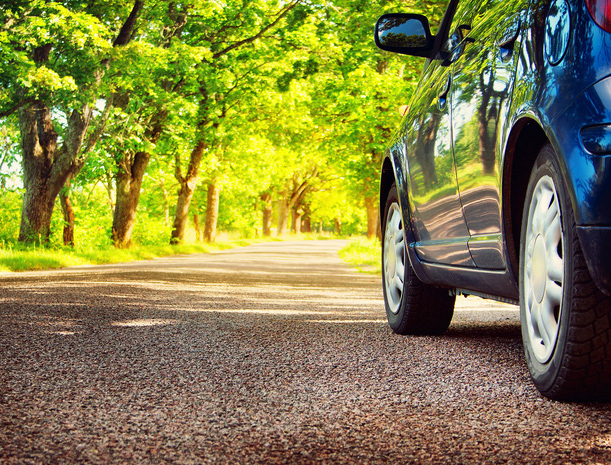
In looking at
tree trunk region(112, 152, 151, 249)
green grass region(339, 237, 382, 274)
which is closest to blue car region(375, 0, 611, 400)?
green grass region(339, 237, 382, 274)

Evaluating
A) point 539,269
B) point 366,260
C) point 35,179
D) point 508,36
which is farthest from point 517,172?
point 366,260

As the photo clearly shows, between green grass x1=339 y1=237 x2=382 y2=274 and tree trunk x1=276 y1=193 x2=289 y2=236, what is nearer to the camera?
green grass x1=339 y1=237 x2=382 y2=274

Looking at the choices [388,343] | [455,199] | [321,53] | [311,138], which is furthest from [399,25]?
[311,138]

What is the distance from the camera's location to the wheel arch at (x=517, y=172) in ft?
8.25

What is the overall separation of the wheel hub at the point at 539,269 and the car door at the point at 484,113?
0.29 m

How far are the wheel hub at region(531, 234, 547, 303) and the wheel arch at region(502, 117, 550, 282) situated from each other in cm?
24

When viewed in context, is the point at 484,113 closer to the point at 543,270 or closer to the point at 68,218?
the point at 543,270

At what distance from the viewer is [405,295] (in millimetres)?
4324

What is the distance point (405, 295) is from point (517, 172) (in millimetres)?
1734

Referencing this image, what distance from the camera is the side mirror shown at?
4.07 m

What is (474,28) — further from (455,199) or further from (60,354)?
(60,354)

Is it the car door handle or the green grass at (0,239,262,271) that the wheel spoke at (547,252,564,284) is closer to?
the car door handle

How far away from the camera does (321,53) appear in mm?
19188

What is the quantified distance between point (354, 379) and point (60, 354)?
168 centimetres
